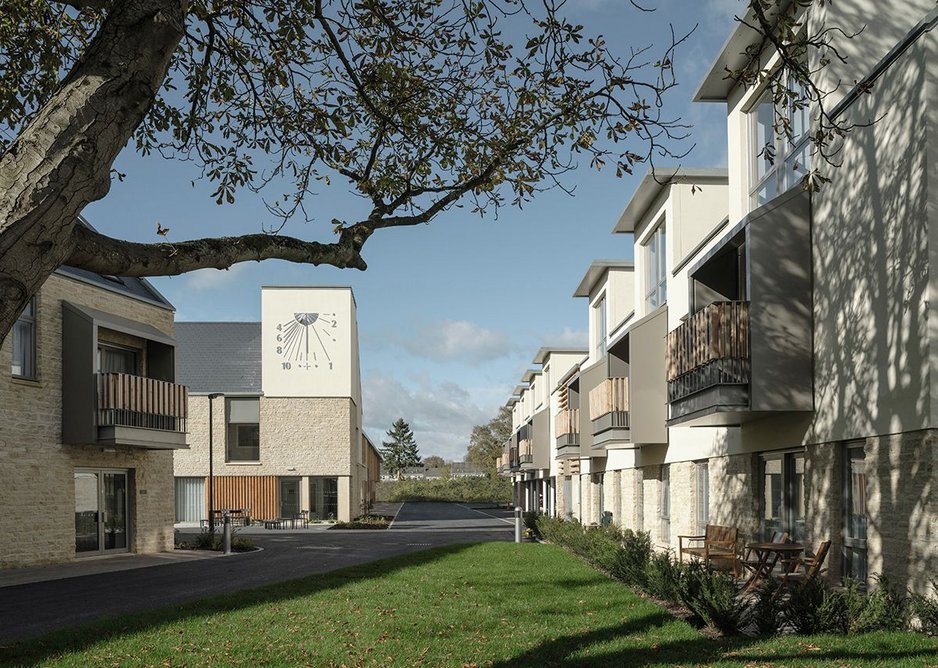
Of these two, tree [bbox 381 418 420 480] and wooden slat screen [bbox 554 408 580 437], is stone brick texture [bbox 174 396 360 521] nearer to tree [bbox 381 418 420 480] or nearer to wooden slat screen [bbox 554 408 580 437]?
wooden slat screen [bbox 554 408 580 437]

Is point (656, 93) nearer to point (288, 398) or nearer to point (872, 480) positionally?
point (872, 480)

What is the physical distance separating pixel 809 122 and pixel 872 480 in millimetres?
5447

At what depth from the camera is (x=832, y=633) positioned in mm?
9953

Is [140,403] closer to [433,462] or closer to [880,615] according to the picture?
[880,615]

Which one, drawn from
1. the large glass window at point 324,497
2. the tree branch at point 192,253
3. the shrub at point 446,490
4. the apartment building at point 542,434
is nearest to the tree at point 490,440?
the shrub at point 446,490

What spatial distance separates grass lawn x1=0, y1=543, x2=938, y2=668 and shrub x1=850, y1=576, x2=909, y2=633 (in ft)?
0.84

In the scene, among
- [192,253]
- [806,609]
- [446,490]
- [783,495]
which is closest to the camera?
[192,253]

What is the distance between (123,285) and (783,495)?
1761 cm

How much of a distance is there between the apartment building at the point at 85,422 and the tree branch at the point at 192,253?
14493mm

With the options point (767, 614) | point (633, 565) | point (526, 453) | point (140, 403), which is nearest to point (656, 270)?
point (633, 565)

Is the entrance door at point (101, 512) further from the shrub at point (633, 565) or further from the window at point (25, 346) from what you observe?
the shrub at point (633, 565)

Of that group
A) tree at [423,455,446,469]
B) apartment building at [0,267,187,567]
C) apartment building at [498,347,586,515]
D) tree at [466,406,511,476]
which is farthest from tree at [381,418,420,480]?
apartment building at [0,267,187,567]

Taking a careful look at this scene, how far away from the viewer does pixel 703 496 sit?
19.9 metres

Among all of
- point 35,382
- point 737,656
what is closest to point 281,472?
point 35,382
